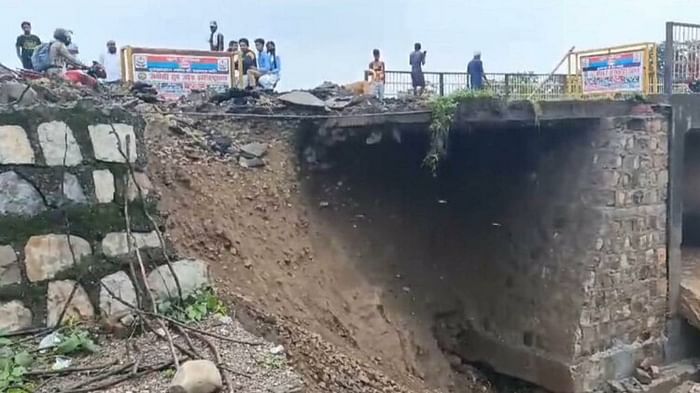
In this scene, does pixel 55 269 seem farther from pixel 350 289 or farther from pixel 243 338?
pixel 350 289

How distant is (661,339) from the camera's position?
9398mm

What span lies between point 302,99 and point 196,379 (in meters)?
6.07

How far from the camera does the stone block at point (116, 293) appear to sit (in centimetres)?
350

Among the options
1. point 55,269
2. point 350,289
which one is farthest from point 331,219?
point 55,269

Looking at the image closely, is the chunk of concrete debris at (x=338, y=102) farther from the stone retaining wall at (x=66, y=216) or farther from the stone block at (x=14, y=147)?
the stone block at (x=14, y=147)

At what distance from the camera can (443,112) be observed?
757 cm

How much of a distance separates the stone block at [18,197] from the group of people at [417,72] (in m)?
8.40

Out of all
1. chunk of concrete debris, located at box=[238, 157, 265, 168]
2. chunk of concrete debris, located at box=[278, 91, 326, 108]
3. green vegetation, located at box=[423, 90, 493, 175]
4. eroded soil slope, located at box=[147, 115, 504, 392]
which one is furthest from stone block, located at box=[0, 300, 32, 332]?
chunk of concrete debris, located at box=[278, 91, 326, 108]

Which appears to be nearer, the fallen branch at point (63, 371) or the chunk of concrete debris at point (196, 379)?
the chunk of concrete debris at point (196, 379)

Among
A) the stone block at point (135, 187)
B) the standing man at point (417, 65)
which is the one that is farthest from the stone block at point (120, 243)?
the standing man at point (417, 65)

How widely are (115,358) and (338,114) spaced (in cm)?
532

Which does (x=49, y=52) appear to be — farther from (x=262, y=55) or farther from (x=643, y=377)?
(x=643, y=377)

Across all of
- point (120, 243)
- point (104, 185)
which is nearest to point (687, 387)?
point (120, 243)

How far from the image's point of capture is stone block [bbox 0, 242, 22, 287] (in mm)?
3287
